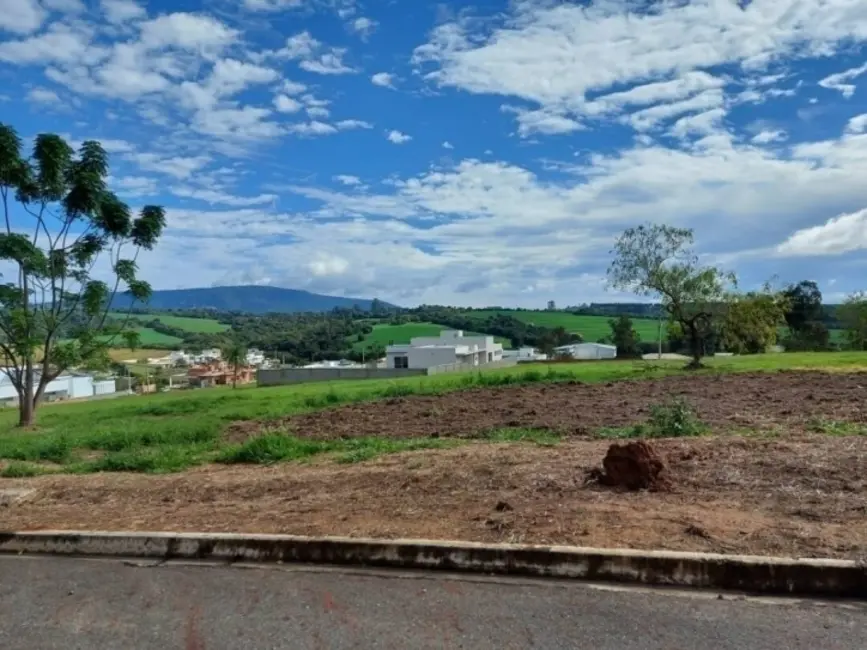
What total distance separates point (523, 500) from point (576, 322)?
12121 cm

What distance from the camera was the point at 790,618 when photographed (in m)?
3.85

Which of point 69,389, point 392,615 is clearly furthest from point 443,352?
point 392,615

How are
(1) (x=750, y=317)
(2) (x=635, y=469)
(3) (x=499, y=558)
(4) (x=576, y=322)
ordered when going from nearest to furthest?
1. (3) (x=499, y=558)
2. (2) (x=635, y=469)
3. (1) (x=750, y=317)
4. (4) (x=576, y=322)

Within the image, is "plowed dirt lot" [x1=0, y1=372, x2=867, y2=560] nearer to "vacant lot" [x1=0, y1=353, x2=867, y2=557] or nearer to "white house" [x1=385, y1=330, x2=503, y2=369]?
"vacant lot" [x1=0, y1=353, x2=867, y2=557]

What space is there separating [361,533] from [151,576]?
153 cm

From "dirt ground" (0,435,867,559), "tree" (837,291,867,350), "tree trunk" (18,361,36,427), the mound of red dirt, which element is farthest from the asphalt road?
"tree" (837,291,867,350)

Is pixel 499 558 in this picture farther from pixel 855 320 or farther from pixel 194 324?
pixel 194 324

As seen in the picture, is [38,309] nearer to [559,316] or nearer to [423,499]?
[423,499]

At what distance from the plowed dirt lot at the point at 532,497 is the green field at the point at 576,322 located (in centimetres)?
8823

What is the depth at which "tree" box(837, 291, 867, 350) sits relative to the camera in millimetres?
60531

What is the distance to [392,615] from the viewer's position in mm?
4098

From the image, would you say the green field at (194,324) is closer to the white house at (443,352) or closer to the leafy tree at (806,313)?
the white house at (443,352)

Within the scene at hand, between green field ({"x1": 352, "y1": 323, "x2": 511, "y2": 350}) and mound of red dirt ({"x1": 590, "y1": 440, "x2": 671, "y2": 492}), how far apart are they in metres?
96.1

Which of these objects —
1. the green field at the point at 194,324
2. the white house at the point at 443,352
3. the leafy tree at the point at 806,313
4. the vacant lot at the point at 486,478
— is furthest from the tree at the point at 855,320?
the green field at the point at 194,324
